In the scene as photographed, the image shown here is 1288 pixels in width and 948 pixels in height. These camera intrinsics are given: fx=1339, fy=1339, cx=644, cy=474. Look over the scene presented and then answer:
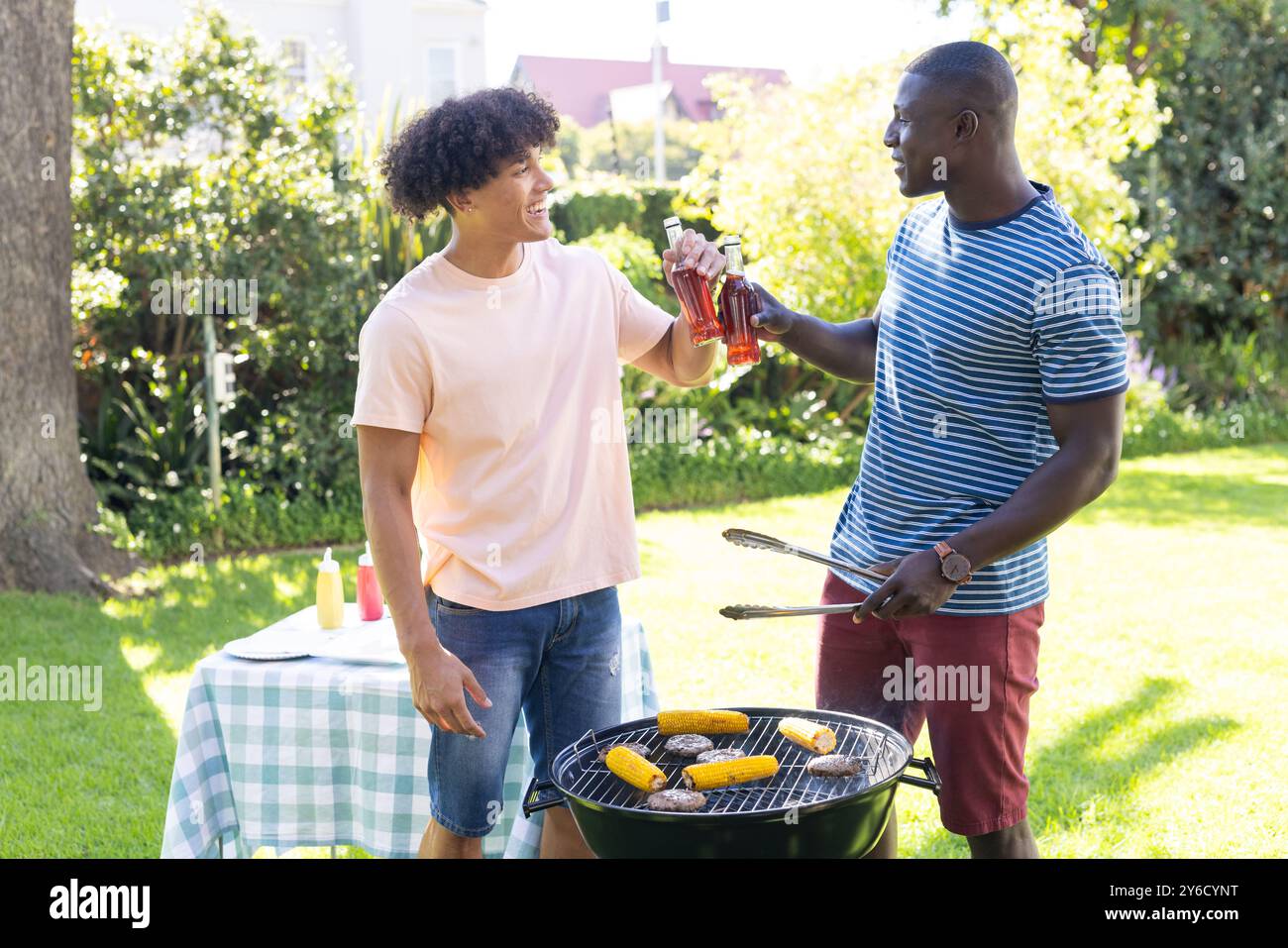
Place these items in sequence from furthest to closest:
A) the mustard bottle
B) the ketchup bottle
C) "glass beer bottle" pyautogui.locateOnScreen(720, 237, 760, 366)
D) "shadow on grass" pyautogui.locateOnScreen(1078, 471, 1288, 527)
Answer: "shadow on grass" pyautogui.locateOnScreen(1078, 471, 1288, 527)
the ketchup bottle
the mustard bottle
"glass beer bottle" pyautogui.locateOnScreen(720, 237, 760, 366)

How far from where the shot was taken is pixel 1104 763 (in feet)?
15.4

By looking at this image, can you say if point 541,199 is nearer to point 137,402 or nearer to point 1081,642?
point 1081,642

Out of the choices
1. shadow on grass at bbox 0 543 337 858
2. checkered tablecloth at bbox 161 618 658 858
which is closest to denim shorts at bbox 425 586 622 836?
checkered tablecloth at bbox 161 618 658 858

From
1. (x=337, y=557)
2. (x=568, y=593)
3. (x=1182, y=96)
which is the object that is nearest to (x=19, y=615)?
(x=337, y=557)

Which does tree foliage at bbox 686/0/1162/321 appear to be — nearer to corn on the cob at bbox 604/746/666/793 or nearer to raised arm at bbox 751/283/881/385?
raised arm at bbox 751/283/881/385

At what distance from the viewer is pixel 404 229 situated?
8.93 m

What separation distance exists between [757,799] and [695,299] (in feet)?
3.43

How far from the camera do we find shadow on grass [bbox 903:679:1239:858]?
4.19m

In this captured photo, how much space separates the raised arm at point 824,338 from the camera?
3.00 meters

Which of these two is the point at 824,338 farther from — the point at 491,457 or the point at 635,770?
the point at 635,770

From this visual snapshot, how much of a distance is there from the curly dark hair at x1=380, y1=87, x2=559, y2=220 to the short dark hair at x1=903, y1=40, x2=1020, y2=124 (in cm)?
78

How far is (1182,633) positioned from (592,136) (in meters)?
31.4

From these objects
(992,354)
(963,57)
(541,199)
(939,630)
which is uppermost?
(963,57)

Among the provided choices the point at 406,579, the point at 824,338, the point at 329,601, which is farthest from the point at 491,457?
the point at 329,601
